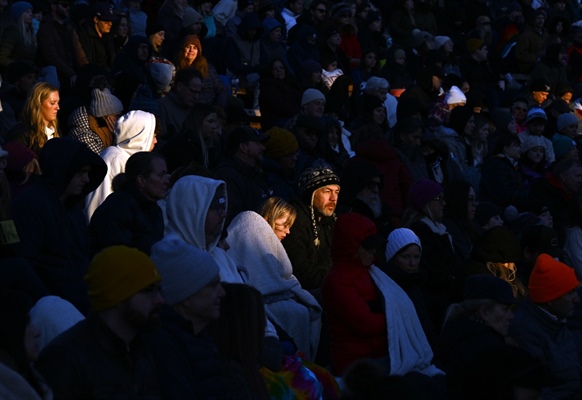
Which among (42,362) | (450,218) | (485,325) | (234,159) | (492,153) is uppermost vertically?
(42,362)

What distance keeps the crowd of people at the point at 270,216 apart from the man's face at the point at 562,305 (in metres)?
0.01

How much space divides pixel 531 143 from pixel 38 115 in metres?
7.12

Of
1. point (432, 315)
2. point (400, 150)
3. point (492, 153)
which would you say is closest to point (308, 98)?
point (400, 150)

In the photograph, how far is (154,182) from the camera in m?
8.17

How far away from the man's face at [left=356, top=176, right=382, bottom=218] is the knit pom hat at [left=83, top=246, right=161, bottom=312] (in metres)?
5.13

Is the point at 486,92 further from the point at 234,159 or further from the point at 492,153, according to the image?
the point at 234,159

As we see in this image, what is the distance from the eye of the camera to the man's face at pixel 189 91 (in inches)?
475

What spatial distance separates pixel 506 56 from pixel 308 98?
9.19m

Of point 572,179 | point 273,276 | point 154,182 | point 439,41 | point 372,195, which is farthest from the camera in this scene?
point 439,41

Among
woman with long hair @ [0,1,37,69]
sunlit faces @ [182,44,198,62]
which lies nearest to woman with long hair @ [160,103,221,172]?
sunlit faces @ [182,44,198,62]

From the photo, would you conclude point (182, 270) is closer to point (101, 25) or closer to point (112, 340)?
point (112, 340)

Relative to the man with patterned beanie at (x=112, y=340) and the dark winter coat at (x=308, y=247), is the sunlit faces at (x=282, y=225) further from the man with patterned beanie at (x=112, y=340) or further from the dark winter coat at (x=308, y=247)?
the man with patterned beanie at (x=112, y=340)

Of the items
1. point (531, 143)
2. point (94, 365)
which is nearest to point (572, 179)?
point (531, 143)

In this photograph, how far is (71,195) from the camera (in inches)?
302
